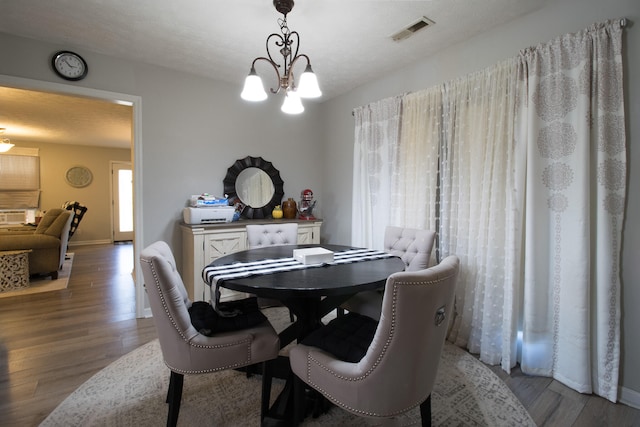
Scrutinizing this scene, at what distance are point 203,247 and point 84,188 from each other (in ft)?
20.4

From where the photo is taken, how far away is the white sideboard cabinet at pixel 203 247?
9.12 ft

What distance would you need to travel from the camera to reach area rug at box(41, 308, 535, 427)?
1.56 metres

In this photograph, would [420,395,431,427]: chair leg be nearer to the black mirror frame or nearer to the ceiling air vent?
the ceiling air vent

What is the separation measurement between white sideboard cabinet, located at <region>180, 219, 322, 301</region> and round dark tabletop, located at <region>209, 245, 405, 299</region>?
1.06 m

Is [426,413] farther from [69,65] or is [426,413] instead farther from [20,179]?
[20,179]

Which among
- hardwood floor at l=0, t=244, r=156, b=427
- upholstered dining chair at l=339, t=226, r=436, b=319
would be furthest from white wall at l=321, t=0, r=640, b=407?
hardwood floor at l=0, t=244, r=156, b=427

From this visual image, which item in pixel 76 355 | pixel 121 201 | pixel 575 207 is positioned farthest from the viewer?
pixel 121 201

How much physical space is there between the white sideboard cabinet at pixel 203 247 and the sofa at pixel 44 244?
2.40 m

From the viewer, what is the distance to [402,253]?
241cm

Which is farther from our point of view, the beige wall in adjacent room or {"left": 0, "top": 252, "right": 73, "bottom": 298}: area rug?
the beige wall in adjacent room

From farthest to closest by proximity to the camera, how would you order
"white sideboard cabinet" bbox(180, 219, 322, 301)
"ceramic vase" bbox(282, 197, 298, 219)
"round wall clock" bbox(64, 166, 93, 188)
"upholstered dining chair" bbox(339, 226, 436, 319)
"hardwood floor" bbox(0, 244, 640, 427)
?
"round wall clock" bbox(64, 166, 93, 188), "ceramic vase" bbox(282, 197, 298, 219), "white sideboard cabinet" bbox(180, 219, 322, 301), "upholstered dining chair" bbox(339, 226, 436, 319), "hardwood floor" bbox(0, 244, 640, 427)

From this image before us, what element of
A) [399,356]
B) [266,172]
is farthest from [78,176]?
[399,356]

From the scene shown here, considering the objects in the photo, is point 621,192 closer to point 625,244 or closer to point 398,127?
point 625,244

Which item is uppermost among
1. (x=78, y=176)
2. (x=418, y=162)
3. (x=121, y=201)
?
(x=78, y=176)
